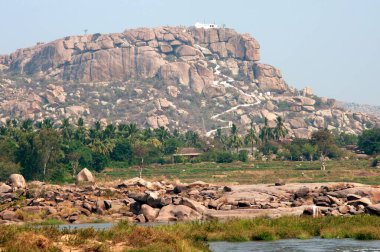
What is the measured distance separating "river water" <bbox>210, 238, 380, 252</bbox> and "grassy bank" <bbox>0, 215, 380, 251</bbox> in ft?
3.27

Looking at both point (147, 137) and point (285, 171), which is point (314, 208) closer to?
point (285, 171)

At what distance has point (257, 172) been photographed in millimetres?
123500

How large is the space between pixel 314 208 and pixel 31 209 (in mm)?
28829

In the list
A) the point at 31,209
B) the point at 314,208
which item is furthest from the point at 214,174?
the point at 314,208

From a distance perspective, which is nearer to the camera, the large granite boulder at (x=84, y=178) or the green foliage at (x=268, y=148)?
the large granite boulder at (x=84, y=178)

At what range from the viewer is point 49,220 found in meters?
61.5

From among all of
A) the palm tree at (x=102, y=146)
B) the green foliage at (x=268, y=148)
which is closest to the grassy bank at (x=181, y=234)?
the palm tree at (x=102, y=146)

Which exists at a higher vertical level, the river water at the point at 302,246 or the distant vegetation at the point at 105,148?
the distant vegetation at the point at 105,148

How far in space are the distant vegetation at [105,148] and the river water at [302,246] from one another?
70.7 meters

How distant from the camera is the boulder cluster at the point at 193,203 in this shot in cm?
5755

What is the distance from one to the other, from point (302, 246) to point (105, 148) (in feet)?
345

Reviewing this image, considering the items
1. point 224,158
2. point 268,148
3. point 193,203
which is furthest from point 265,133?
point 193,203

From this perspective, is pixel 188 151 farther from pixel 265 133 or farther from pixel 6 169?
pixel 6 169

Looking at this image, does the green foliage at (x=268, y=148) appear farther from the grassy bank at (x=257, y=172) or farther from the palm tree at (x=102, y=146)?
the palm tree at (x=102, y=146)
